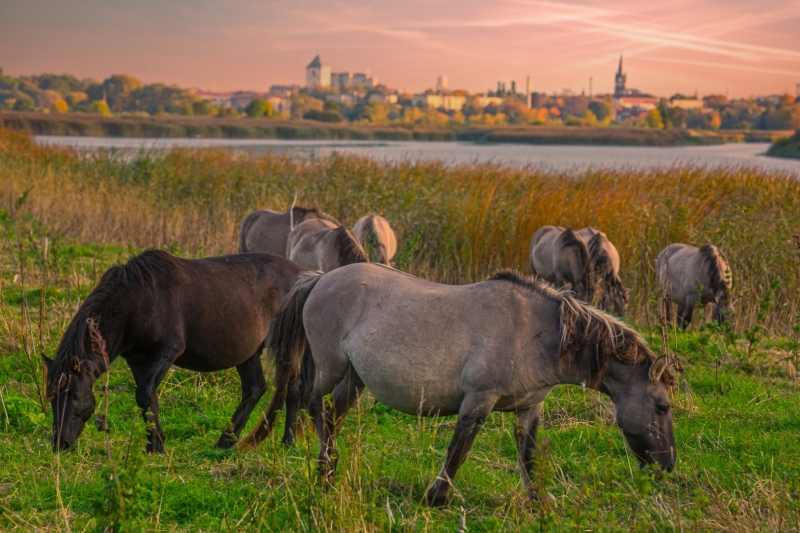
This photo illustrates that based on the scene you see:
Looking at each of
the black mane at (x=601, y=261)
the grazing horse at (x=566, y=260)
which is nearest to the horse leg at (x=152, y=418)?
the grazing horse at (x=566, y=260)

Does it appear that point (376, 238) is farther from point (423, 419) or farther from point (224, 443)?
point (224, 443)

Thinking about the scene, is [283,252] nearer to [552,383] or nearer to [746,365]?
[746,365]

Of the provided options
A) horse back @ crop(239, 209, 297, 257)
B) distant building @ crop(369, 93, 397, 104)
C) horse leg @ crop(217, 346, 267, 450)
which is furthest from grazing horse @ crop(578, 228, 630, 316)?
distant building @ crop(369, 93, 397, 104)

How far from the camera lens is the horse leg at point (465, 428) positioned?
13.4 feet

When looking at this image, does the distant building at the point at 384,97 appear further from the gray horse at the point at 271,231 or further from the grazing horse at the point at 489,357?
the grazing horse at the point at 489,357

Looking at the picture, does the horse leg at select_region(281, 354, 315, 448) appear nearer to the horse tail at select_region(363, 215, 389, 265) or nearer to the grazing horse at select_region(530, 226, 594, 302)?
the horse tail at select_region(363, 215, 389, 265)

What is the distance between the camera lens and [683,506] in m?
4.32

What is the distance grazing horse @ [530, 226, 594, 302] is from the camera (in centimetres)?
1122

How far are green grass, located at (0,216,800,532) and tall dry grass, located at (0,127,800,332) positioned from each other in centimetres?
406

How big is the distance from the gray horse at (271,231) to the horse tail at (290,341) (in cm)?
636

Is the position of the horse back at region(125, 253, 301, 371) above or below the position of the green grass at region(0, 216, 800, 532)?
above

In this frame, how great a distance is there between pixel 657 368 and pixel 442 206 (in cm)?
934

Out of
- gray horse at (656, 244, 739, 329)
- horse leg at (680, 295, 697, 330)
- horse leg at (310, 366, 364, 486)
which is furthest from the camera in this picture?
horse leg at (680, 295, 697, 330)

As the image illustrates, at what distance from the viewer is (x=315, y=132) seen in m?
68.2
